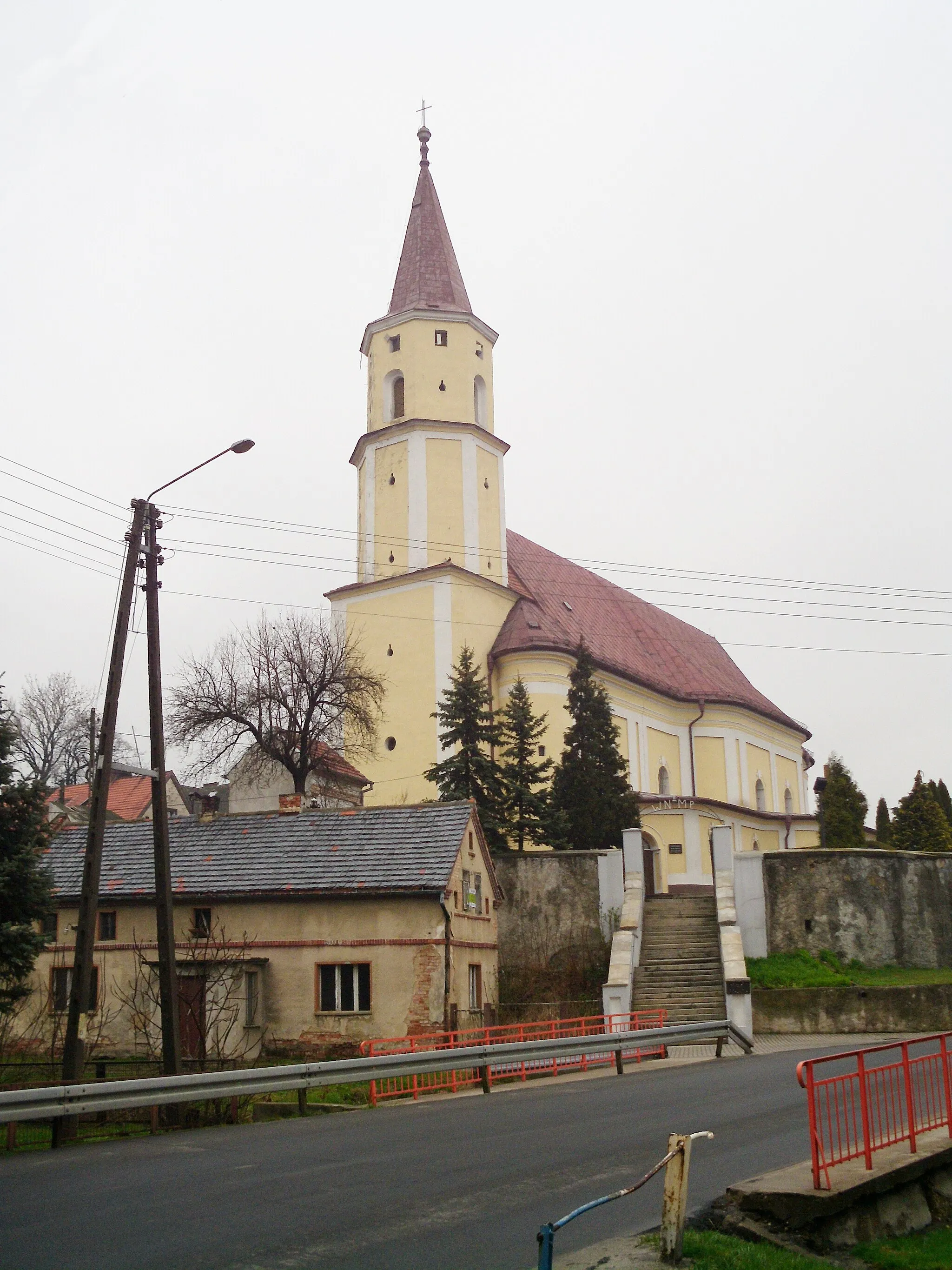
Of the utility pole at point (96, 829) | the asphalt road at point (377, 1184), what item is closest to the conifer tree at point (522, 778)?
the utility pole at point (96, 829)

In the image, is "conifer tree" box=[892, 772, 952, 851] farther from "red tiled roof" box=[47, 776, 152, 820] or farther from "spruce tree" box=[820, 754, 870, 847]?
"red tiled roof" box=[47, 776, 152, 820]

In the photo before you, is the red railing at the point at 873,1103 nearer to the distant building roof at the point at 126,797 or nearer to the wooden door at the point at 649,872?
the wooden door at the point at 649,872

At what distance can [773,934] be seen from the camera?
30.4m

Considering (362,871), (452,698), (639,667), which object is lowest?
(362,871)

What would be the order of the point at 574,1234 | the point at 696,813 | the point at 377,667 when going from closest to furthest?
the point at 574,1234 → the point at 377,667 → the point at 696,813

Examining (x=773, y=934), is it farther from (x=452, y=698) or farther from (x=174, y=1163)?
(x=174, y=1163)

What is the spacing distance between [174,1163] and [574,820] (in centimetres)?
2609

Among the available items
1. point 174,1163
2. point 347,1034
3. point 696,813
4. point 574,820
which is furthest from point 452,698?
point 174,1163

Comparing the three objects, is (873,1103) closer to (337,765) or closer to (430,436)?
(337,765)

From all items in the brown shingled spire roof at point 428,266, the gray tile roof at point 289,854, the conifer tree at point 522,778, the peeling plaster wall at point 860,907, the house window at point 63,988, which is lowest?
the house window at point 63,988

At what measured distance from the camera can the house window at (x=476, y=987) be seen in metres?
26.2

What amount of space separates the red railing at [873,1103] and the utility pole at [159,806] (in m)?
8.78

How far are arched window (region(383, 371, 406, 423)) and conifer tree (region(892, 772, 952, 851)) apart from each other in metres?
23.0

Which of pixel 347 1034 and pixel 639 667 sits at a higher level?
pixel 639 667
